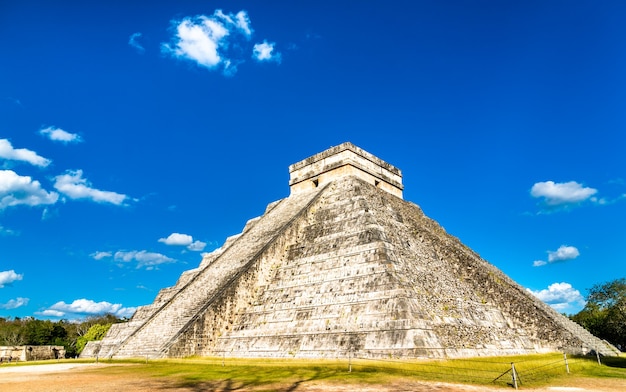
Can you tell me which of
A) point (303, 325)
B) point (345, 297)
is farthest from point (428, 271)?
point (303, 325)

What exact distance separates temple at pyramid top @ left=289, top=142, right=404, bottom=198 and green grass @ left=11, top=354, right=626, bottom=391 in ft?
37.8

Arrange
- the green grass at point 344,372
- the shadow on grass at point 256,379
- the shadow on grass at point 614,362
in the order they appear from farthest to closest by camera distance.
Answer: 1. the shadow on grass at point 614,362
2. the green grass at point 344,372
3. the shadow on grass at point 256,379

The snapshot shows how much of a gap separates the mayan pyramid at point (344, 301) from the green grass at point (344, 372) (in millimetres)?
608

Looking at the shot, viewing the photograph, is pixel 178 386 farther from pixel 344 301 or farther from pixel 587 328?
pixel 587 328

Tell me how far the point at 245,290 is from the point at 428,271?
6278 mm

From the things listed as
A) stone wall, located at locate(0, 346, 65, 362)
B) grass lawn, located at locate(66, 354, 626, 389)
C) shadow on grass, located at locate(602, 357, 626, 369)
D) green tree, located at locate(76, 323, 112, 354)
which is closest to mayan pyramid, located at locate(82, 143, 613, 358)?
grass lawn, located at locate(66, 354, 626, 389)

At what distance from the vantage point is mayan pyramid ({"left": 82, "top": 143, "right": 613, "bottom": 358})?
37.9ft

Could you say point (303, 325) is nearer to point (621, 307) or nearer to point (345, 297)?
point (345, 297)

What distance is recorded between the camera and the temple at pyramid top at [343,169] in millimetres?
21297

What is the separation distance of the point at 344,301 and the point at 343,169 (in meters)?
9.68

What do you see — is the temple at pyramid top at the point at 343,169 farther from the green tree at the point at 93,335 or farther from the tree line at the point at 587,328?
the green tree at the point at 93,335

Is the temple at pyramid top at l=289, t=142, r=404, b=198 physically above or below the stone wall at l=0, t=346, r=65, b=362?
above

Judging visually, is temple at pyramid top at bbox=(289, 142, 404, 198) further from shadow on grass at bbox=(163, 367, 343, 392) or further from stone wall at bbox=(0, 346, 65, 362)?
stone wall at bbox=(0, 346, 65, 362)

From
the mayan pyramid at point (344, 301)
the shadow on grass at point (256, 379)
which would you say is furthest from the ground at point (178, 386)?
the mayan pyramid at point (344, 301)
